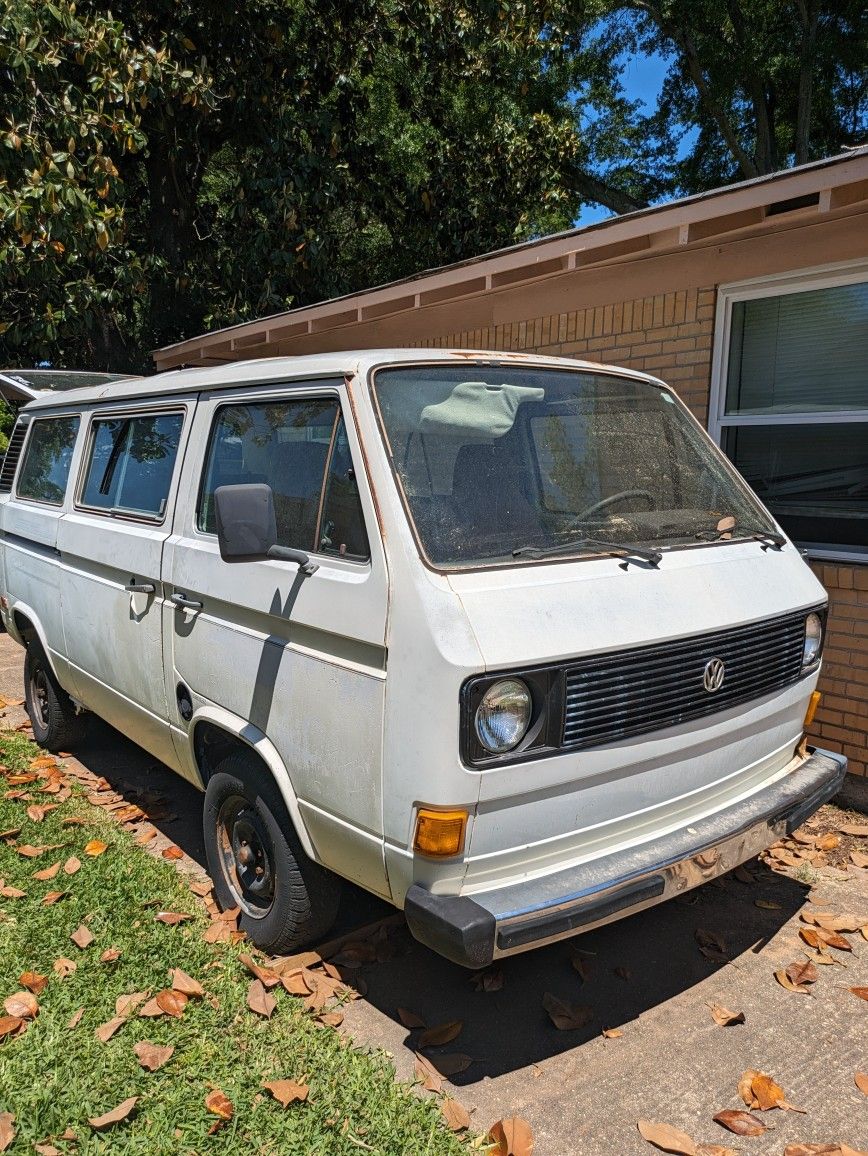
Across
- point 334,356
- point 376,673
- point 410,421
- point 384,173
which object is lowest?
point 376,673

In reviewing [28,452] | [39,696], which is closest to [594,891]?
[39,696]

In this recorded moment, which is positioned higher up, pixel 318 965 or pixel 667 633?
pixel 667 633

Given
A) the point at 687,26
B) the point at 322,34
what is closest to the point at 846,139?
the point at 687,26

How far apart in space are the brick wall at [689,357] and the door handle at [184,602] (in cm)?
339

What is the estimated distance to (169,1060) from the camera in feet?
9.38

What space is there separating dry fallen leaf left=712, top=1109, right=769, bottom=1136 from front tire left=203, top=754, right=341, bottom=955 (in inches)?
56.3

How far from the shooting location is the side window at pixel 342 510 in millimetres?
2834

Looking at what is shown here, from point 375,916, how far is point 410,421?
6.98 ft

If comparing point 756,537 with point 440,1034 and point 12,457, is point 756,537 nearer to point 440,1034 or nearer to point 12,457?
point 440,1034

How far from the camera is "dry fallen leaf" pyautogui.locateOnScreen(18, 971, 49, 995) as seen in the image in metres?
3.22

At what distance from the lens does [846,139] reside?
66.6ft

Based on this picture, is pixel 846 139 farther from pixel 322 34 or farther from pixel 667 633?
pixel 667 633

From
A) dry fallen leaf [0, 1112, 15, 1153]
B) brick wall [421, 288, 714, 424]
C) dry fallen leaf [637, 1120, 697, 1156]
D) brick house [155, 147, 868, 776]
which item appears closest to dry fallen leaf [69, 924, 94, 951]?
dry fallen leaf [0, 1112, 15, 1153]

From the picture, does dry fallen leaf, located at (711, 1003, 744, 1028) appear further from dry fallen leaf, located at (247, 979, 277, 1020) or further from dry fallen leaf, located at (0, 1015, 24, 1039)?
dry fallen leaf, located at (0, 1015, 24, 1039)
